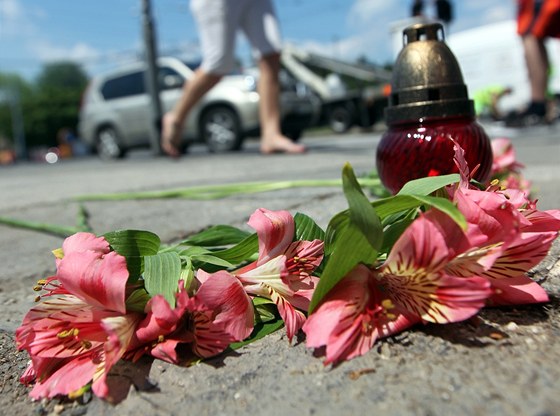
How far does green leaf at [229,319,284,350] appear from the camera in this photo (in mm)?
775

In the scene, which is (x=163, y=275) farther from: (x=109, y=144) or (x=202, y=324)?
(x=109, y=144)

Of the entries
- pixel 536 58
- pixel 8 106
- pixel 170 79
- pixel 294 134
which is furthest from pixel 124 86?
pixel 8 106

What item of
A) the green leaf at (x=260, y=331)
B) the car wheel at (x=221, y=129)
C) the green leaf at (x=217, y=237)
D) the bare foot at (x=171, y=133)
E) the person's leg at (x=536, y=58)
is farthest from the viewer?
the car wheel at (x=221, y=129)

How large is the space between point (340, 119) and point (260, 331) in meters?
18.1

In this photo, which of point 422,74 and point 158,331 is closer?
point 158,331

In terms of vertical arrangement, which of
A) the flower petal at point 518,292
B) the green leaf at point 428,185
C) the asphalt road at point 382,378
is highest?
the green leaf at point 428,185

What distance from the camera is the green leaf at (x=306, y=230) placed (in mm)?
845

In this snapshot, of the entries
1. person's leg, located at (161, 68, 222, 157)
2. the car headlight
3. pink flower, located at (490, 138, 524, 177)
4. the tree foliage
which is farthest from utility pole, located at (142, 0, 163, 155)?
the tree foliage

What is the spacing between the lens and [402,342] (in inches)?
27.7

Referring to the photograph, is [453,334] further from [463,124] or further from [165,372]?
[463,124]

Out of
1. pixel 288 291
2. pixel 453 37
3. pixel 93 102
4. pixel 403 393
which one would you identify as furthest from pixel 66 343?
pixel 453 37

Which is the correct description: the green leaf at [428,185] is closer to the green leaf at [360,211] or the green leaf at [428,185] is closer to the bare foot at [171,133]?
the green leaf at [360,211]

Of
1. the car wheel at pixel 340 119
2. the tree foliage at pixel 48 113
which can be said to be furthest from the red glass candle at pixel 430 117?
the tree foliage at pixel 48 113

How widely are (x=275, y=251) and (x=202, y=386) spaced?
0.21 meters
